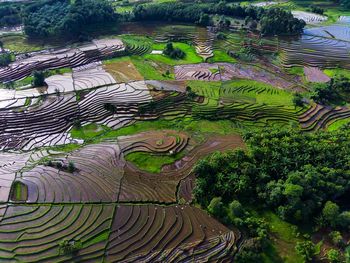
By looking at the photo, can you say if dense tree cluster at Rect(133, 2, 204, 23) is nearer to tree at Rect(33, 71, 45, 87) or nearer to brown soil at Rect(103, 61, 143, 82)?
brown soil at Rect(103, 61, 143, 82)

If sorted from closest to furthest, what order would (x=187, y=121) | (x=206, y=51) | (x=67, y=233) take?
(x=67, y=233) → (x=187, y=121) → (x=206, y=51)

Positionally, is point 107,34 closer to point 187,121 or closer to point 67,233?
point 187,121

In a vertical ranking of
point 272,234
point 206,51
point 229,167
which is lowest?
point 272,234

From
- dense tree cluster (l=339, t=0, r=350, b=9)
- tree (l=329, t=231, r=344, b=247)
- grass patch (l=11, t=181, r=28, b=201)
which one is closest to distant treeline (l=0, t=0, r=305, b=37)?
dense tree cluster (l=339, t=0, r=350, b=9)

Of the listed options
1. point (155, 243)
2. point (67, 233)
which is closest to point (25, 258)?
point (67, 233)

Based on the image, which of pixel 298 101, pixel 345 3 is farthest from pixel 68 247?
pixel 345 3
